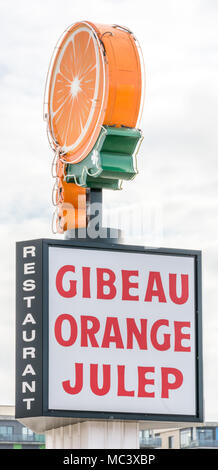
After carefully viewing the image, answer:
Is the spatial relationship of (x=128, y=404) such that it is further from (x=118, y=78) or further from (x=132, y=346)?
(x=118, y=78)

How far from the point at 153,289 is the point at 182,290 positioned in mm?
760

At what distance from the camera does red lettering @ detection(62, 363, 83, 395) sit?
89.4 feet

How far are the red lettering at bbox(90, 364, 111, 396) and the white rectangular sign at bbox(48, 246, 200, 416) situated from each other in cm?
2

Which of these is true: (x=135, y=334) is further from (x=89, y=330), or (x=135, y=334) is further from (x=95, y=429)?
(x=95, y=429)

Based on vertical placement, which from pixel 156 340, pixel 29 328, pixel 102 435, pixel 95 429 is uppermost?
pixel 29 328

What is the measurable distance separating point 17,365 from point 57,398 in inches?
47.4

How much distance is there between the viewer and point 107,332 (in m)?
27.8

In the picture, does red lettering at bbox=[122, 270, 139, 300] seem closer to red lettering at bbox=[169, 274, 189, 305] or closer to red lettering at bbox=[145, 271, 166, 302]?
red lettering at bbox=[145, 271, 166, 302]

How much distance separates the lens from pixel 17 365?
2747 centimetres

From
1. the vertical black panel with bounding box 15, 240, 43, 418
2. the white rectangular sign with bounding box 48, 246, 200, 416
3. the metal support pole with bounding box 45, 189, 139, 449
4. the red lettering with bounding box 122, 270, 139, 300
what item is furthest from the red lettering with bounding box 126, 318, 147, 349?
the vertical black panel with bounding box 15, 240, 43, 418

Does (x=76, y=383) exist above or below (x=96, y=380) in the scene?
below

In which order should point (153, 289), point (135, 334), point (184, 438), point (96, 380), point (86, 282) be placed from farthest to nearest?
point (184, 438) → point (153, 289) → point (135, 334) → point (86, 282) → point (96, 380)

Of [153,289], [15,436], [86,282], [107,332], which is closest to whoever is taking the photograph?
[107,332]

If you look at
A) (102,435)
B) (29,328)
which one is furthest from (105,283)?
(102,435)
